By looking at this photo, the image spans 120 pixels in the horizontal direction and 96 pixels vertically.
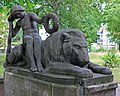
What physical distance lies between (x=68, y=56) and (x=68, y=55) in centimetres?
2

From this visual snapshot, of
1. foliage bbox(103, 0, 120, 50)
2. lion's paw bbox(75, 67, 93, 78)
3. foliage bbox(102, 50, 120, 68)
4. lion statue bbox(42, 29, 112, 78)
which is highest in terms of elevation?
foliage bbox(103, 0, 120, 50)

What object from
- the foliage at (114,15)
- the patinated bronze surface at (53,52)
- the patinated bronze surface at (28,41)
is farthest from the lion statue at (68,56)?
the foliage at (114,15)

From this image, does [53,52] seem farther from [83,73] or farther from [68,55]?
[83,73]

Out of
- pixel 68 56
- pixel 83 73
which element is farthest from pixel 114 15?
pixel 83 73

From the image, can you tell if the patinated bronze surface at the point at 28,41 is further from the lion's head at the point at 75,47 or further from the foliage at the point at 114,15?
the foliage at the point at 114,15

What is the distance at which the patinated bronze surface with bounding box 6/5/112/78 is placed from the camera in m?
2.91

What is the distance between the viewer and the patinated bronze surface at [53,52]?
291 centimetres

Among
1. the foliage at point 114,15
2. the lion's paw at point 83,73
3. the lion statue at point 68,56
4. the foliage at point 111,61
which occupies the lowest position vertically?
the foliage at point 111,61

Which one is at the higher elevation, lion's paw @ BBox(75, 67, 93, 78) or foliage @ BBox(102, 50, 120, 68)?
lion's paw @ BBox(75, 67, 93, 78)

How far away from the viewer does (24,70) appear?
3367mm

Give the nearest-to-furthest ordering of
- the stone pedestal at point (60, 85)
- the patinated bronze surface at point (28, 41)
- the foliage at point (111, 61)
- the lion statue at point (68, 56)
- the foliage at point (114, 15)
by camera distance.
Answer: the stone pedestal at point (60, 85)
the lion statue at point (68, 56)
the patinated bronze surface at point (28, 41)
the foliage at point (111, 61)
the foliage at point (114, 15)

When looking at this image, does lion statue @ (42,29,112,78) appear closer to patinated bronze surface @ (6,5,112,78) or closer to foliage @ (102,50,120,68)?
patinated bronze surface @ (6,5,112,78)

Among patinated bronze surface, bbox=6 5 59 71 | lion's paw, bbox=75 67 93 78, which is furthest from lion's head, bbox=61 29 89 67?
patinated bronze surface, bbox=6 5 59 71

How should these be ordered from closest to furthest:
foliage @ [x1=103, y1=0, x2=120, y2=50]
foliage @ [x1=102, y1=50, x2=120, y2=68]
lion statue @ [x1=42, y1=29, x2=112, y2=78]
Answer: lion statue @ [x1=42, y1=29, x2=112, y2=78], foliage @ [x1=102, y1=50, x2=120, y2=68], foliage @ [x1=103, y1=0, x2=120, y2=50]
